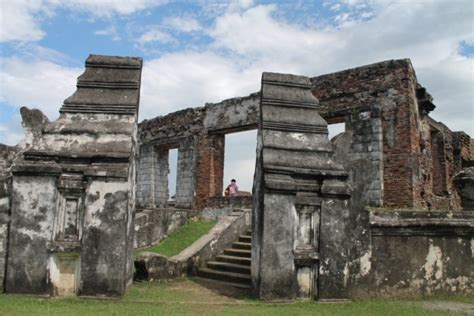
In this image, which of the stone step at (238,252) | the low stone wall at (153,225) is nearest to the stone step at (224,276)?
the stone step at (238,252)

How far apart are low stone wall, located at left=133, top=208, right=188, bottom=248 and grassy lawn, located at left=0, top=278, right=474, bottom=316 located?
4.46 meters

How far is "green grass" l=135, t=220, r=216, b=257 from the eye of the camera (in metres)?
9.50

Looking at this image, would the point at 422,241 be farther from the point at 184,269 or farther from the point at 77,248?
the point at 77,248

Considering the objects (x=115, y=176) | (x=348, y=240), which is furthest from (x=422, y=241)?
(x=115, y=176)

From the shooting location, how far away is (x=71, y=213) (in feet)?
17.5

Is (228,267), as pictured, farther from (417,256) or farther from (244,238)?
(417,256)

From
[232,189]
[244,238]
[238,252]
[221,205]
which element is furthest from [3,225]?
[232,189]

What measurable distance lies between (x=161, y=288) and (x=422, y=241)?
3613 mm

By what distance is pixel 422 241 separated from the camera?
6.00 meters

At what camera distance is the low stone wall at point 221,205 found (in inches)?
563

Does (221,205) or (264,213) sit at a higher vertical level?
(221,205)

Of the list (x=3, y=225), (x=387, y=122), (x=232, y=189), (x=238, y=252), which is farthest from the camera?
(x=232, y=189)

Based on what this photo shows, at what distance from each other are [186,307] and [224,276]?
7.68 ft

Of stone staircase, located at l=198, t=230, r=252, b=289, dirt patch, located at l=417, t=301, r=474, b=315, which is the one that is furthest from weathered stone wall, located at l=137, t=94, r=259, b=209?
dirt patch, located at l=417, t=301, r=474, b=315
